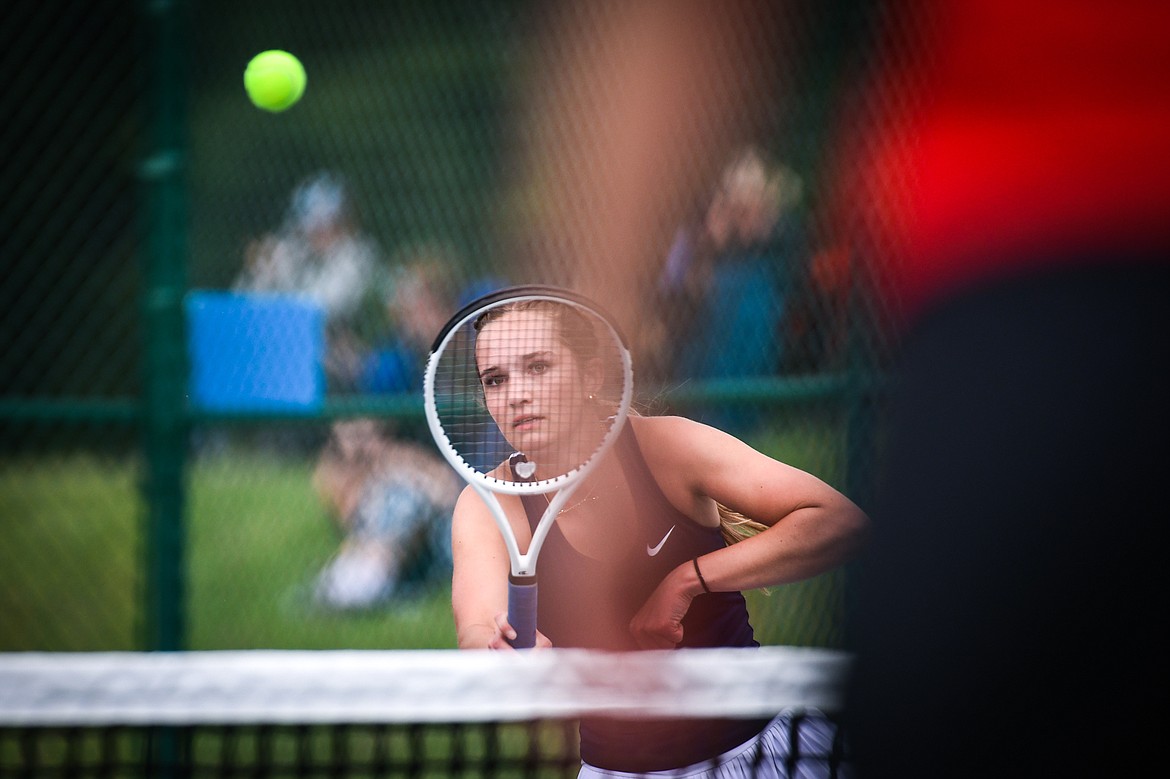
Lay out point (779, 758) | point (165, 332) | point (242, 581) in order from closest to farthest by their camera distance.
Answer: point (779, 758)
point (165, 332)
point (242, 581)

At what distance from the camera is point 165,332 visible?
220 cm

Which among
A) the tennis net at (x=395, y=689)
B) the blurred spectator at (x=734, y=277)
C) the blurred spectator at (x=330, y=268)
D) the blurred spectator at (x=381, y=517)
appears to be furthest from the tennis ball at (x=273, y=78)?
the tennis net at (x=395, y=689)

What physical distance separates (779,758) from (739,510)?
34 centimetres

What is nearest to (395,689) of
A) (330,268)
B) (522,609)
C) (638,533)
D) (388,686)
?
(388,686)

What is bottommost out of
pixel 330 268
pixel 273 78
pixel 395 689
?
pixel 395 689

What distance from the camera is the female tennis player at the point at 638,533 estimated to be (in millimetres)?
1444

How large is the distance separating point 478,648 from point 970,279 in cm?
91

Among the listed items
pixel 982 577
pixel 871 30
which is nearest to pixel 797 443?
pixel 871 30

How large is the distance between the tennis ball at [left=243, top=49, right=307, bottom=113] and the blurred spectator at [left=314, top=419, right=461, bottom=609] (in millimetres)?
854

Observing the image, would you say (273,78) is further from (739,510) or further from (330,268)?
(739,510)

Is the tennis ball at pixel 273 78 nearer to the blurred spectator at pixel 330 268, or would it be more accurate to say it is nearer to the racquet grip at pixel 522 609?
the blurred spectator at pixel 330 268

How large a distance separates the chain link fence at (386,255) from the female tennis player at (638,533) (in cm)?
76

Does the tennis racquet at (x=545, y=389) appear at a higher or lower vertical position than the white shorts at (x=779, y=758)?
higher

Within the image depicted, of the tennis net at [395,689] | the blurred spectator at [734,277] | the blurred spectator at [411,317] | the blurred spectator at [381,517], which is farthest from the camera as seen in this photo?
the blurred spectator at [381,517]
